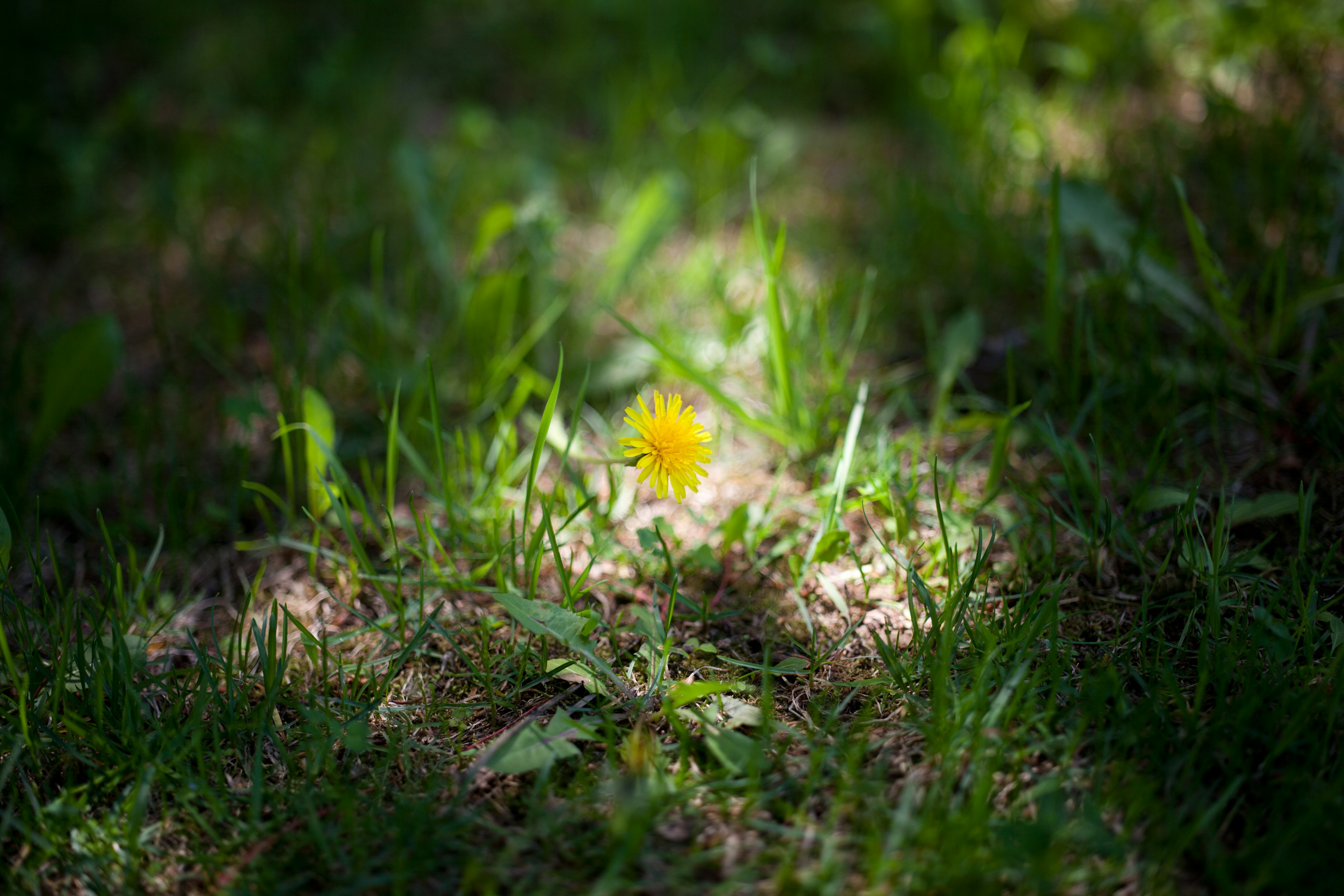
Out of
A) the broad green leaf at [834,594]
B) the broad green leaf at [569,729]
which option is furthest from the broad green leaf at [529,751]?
the broad green leaf at [834,594]

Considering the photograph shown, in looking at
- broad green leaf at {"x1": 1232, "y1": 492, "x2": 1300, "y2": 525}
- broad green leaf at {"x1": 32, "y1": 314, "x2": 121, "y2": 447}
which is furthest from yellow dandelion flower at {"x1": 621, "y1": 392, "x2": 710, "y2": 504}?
broad green leaf at {"x1": 32, "y1": 314, "x2": 121, "y2": 447}

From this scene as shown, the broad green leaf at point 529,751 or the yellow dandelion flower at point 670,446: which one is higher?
the yellow dandelion flower at point 670,446

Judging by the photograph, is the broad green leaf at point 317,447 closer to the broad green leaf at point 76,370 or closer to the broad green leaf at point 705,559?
the broad green leaf at point 76,370

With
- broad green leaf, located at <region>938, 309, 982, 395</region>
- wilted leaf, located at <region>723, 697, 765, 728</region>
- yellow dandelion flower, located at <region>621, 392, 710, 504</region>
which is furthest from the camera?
broad green leaf, located at <region>938, 309, 982, 395</region>

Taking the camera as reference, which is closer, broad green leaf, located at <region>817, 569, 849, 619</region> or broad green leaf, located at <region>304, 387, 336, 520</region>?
broad green leaf, located at <region>817, 569, 849, 619</region>

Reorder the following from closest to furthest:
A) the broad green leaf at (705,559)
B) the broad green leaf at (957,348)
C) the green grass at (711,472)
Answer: the green grass at (711,472), the broad green leaf at (705,559), the broad green leaf at (957,348)

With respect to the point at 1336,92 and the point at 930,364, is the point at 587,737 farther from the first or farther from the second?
the point at 1336,92

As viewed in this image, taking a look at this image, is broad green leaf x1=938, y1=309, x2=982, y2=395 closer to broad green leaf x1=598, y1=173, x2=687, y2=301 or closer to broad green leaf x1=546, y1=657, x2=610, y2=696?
broad green leaf x1=598, y1=173, x2=687, y2=301

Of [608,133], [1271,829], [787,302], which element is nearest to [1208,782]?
[1271,829]

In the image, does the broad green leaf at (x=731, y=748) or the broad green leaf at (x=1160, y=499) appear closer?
the broad green leaf at (x=731, y=748)
